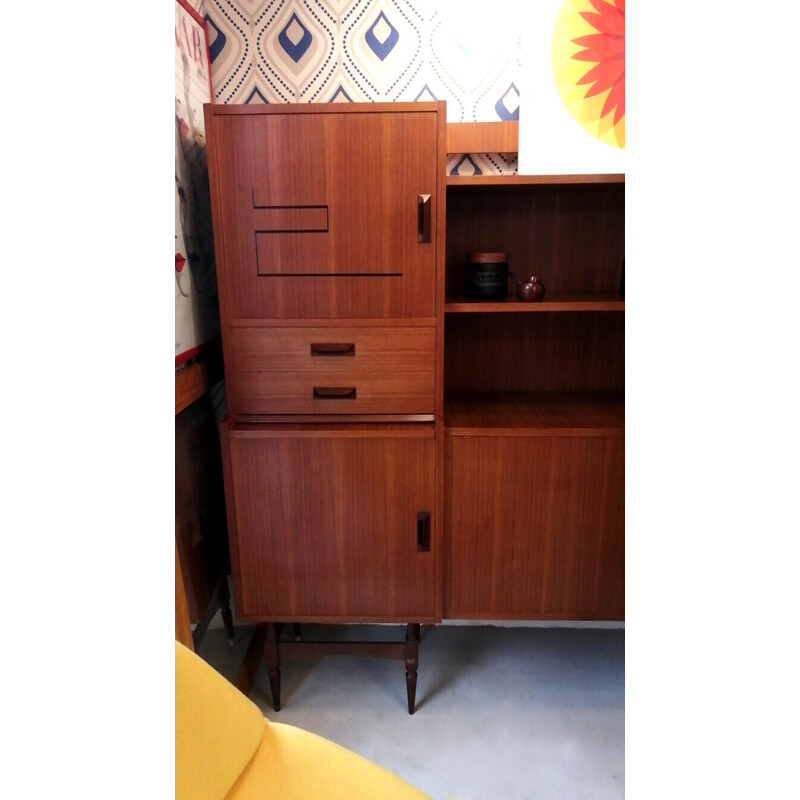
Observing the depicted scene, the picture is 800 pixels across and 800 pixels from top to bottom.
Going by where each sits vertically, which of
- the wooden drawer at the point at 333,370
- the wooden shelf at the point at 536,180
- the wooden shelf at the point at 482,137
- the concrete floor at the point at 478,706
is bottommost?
the concrete floor at the point at 478,706

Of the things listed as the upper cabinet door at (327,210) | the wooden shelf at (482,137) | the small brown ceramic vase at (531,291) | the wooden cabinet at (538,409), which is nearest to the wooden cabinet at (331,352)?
the upper cabinet door at (327,210)

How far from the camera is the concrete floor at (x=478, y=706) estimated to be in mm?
1347

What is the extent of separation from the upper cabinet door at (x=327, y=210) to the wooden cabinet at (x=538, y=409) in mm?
147

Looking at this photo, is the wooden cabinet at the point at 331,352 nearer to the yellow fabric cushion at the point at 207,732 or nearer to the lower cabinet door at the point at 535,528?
the lower cabinet door at the point at 535,528

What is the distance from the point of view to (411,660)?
151cm

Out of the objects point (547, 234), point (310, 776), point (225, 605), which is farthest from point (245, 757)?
point (547, 234)

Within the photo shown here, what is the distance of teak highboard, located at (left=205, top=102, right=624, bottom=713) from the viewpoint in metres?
1.23

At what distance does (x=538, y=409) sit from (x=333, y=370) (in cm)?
56

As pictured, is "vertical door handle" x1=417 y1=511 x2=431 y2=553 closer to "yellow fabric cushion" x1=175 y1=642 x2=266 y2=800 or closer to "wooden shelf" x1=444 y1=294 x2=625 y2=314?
"wooden shelf" x1=444 y1=294 x2=625 y2=314

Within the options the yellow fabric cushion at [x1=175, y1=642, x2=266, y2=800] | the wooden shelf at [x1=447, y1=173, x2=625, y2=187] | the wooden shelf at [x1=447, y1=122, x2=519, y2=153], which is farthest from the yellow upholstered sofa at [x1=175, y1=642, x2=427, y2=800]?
the wooden shelf at [x1=447, y1=122, x2=519, y2=153]

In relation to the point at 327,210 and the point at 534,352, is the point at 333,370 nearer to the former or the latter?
the point at 327,210

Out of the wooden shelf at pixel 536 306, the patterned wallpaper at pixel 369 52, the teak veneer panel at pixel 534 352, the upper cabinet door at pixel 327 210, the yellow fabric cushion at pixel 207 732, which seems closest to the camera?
the yellow fabric cushion at pixel 207 732

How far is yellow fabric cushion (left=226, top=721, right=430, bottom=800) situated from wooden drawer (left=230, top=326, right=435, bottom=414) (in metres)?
0.74
